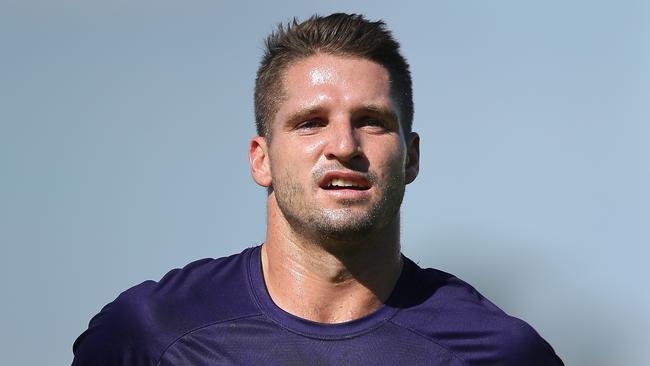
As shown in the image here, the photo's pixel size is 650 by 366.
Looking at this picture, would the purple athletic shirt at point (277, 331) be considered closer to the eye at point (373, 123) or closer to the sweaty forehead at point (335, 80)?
the eye at point (373, 123)

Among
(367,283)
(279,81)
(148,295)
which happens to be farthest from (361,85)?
(148,295)

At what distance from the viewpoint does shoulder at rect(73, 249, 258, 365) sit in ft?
22.4

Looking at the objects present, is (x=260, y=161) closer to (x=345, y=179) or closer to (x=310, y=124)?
(x=310, y=124)

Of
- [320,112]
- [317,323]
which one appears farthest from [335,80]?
[317,323]

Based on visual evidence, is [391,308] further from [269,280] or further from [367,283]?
[269,280]

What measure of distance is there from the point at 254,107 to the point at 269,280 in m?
0.89

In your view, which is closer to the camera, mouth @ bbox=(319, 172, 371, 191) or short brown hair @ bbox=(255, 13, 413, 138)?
mouth @ bbox=(319, 172, 371, 191)

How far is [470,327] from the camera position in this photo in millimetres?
6938

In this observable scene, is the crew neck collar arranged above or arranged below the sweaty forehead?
below

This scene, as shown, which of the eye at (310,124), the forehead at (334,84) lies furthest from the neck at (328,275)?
the forehead at (334,84)

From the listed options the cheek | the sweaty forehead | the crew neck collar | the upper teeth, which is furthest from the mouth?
the crew neck collar

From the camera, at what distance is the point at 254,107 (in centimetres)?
720

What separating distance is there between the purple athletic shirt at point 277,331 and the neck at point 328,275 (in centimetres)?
6

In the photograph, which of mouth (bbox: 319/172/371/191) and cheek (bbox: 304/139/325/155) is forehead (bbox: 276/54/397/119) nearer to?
cheek (bbox: 304/139/325/155)
